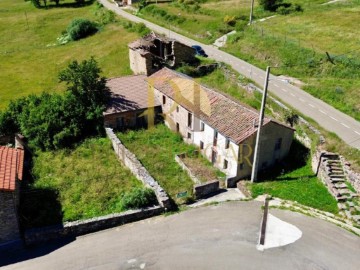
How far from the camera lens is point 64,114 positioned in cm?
3897

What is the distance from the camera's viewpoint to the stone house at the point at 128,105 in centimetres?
4034

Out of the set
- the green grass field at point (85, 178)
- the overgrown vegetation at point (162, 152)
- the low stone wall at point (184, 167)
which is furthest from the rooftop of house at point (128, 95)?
the low stone wall at point (184, 167)

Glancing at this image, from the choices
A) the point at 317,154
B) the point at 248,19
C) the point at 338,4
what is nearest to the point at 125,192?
the point at 317,154

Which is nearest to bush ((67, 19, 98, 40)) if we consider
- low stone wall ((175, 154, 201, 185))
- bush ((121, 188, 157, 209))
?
low stone wall ((175, 154, 201, 185))

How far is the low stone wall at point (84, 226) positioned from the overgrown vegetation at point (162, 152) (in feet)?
10.4

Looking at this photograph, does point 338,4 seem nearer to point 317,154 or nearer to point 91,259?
point 317,154

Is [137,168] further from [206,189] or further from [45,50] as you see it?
[45,50]

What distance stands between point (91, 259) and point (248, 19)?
191 feet

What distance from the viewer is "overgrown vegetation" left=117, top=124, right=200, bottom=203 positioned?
31625 mm

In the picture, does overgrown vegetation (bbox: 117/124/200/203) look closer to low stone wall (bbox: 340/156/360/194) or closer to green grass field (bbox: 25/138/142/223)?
green grass field (bbox: 25/138/142/223)

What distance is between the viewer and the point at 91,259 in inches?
945

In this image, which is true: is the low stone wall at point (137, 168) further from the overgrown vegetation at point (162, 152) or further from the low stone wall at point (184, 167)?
the low stone wall at point (184, 167)

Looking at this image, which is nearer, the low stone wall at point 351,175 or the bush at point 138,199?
the bush at point 138,199

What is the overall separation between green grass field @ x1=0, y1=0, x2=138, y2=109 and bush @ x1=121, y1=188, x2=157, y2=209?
31986 mm
